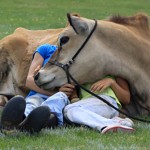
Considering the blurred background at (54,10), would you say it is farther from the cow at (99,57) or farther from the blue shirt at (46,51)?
the cow at (99,57)

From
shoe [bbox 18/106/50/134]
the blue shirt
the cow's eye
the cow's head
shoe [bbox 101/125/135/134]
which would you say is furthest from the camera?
the blue shirt

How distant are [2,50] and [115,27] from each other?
2245 millimetres

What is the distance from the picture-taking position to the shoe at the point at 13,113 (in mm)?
5690

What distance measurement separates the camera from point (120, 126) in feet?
19.4

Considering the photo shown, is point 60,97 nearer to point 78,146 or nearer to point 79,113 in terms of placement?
point 79,113

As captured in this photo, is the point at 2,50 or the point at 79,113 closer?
the point at 79,113

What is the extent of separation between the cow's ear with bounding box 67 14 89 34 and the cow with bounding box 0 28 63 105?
5.09 feet

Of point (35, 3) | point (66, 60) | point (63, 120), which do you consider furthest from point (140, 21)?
point (35, 3)

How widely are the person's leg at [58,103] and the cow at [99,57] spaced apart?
0.46 ft

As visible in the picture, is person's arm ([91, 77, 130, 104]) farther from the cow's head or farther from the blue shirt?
the blue shirt

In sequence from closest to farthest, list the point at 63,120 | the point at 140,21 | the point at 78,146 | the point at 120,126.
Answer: the point at 78,146, the point at 120,126, the point at 63,120, the point at 140,21

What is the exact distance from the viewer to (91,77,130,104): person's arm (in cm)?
660

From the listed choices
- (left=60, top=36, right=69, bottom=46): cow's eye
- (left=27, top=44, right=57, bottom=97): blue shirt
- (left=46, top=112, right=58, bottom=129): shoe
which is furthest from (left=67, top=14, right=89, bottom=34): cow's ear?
(left=46, top=112, right=58, bottom=129): shoe

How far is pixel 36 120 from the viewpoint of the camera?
18.5 ft
